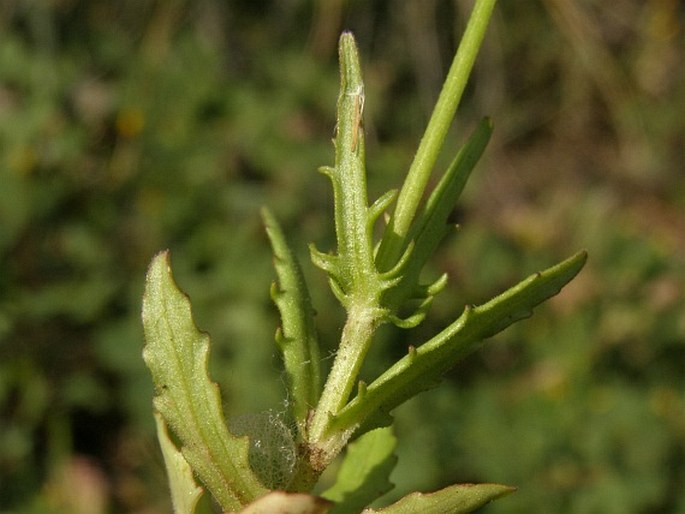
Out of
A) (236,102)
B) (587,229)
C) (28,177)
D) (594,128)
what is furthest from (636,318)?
(594,128)

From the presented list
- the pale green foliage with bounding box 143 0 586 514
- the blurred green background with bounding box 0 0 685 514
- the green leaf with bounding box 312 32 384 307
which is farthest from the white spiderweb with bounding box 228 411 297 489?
the blurred green background with bounding box 0 0 685 514

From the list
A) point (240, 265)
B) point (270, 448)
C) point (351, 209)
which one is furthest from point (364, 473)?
point (240, 265)

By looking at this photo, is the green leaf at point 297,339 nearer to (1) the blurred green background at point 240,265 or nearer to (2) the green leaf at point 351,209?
A: (2) the green leaf at point 351,209

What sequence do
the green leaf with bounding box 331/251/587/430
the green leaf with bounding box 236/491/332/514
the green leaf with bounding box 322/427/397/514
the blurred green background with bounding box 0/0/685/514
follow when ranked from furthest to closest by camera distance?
the blurred green background with bounding box 0/0/685/514, the green leaf with bounding box 322/427/397/514, the green leaf with bounding box 331/251/587/430, the green leaf with bounding box 236/491/332/514

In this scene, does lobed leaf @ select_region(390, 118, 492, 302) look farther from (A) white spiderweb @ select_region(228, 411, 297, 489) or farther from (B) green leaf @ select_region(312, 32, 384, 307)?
(A) white spiderweb @ select_region(228, 411, 297, 489)

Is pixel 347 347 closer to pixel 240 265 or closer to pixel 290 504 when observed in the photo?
pixel 290 504

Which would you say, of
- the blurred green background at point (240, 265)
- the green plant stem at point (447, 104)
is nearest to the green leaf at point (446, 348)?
the green plant stem at point (447, 104)
